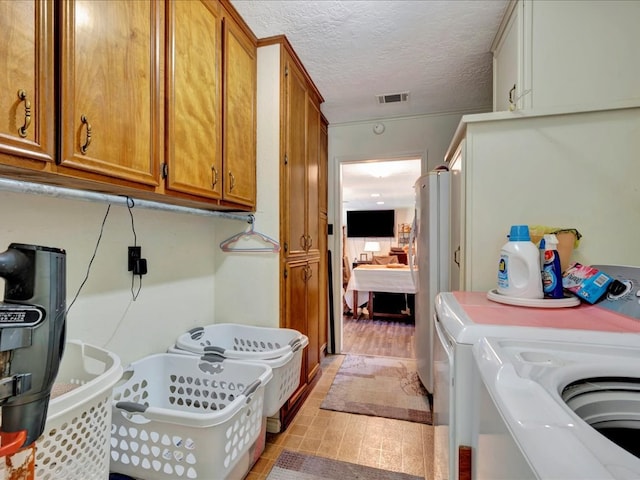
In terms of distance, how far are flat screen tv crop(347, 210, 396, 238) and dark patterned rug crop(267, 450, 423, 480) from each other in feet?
25.4

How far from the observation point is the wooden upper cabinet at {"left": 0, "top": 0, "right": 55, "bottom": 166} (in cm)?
66

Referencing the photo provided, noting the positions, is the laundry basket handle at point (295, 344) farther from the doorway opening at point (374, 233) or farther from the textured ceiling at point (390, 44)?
the textured ceiling at point (390, 44)

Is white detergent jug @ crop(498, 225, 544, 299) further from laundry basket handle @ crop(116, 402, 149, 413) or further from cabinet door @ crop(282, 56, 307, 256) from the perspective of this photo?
laundry basket handle @ crop(116, 402, 149, 413)

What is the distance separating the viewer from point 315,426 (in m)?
1.79

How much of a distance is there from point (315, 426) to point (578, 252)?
→ 5.54 feet

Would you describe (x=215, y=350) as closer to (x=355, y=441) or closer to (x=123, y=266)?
(x=123, y=266)

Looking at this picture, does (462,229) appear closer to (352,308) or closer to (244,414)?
(244,414)

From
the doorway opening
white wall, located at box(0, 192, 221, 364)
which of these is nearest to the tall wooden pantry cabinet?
white wall, located at box(0, 192, 221, 364)

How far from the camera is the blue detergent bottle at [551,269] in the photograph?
1.09m

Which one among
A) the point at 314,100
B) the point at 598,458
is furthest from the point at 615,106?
the point at 314,100

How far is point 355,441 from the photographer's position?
5.44ft

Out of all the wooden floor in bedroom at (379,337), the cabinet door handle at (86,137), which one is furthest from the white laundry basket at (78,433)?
the wooden floor in bedroom at (379,337)

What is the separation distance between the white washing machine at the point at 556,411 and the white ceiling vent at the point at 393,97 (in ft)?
7.46

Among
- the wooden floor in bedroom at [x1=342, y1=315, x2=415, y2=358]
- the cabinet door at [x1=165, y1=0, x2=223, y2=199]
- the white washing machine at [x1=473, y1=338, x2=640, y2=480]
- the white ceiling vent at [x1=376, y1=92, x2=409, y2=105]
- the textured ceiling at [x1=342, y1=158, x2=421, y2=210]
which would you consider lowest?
the wooden floor in bedroom at [x1=342, y1=315, x2=415, y2=358]
